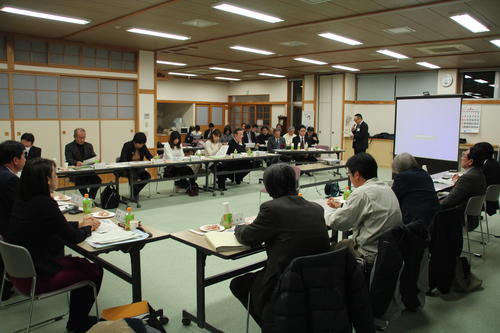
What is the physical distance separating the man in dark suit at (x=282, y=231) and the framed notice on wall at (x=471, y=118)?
30.8ft

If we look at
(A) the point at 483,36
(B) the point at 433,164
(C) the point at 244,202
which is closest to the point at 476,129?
(A) the point at 483,36

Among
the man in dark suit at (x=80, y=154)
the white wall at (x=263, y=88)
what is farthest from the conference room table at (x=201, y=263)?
the white wall at (x=263, y=88)

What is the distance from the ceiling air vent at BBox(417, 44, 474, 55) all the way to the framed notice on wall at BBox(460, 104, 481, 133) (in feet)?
9.59

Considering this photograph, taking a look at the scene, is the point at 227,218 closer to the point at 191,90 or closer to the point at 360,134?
the point at 360,134

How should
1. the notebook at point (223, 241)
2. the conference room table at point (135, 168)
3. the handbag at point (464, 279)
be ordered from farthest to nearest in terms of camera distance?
the conference room table at point (135, 168), the handbag at point (464, 279), the notebook at point (223, 241)

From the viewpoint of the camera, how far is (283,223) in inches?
77.1

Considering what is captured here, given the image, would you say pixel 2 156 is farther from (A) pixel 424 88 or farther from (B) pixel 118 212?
(A) pixel 424 88

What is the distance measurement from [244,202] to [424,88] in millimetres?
7034

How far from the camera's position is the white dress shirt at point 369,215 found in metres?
2.43

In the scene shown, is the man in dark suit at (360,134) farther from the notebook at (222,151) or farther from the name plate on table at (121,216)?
the name plate on table at (121,216)

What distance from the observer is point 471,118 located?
10055mm

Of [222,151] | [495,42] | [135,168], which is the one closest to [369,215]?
[135,168]

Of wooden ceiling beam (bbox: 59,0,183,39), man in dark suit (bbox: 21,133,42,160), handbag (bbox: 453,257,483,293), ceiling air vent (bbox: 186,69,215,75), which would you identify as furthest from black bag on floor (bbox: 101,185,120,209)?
ceiling air vent (bbox: 186,69,215,75)

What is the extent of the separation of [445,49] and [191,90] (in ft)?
29.5
